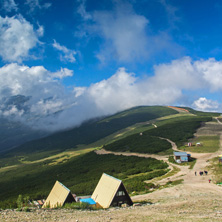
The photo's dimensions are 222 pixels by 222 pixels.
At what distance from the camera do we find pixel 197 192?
41.5 meters

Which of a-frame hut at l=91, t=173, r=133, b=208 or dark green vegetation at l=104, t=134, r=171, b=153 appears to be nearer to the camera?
a-frame hut at l=91, t=173, r=133, b=208

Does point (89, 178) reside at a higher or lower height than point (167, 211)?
lower

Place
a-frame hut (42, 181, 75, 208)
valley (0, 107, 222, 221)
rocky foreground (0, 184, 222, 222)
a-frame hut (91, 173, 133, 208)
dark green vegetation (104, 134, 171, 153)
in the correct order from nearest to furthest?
rocky foreground (0, 184, 222, 222), valley (0, 107, 222, 221), a-frame hut (42, 181, 75, 208), a-frame hut (91, 173, 133, 208), dark green vegetation (104, 134, 171, 153)

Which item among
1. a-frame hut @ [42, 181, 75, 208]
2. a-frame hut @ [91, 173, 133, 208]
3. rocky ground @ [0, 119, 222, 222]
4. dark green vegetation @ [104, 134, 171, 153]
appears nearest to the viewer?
rocky ground @ [0, 119, 222, 222]

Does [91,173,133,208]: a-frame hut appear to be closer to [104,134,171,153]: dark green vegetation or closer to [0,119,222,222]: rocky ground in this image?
[0,119,222,222]: rocky ground

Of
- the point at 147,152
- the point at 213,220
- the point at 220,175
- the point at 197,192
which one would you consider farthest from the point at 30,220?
the point at 147,152

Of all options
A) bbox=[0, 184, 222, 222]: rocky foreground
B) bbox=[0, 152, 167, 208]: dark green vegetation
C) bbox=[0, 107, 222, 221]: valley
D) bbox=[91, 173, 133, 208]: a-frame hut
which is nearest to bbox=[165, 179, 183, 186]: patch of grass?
bbox=[0, 107, 222, 221]: valley

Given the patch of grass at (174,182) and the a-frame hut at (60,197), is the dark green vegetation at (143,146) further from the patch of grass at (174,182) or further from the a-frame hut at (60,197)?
the a-frame hut at (60,197)

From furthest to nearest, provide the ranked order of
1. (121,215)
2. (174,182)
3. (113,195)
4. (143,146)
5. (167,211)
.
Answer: (143,146)
(174,182)
(113,195)
(167,211)
(121,215)

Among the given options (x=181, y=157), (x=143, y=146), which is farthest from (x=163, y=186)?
(x=143, y=146)

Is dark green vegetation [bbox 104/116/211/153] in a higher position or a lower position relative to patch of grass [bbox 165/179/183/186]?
higher

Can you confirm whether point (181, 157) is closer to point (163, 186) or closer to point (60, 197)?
point (163, 186)

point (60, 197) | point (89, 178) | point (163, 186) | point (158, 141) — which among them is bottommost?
point (89, 178)

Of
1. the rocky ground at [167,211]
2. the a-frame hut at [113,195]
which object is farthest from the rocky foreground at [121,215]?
the a-frame hut at [113,195]
